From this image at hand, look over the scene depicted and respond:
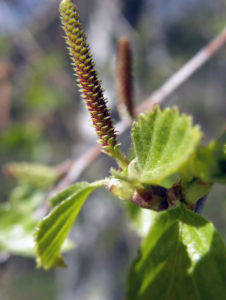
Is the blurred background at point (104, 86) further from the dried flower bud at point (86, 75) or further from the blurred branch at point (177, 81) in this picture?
the dried flower bud at point (86, 75)

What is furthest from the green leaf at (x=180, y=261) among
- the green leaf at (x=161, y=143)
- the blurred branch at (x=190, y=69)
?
the blurred branch at (x=190, y=69)

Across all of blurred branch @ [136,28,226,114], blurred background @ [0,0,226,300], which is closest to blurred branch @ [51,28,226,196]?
blurred branch @ [136,28,226,114]

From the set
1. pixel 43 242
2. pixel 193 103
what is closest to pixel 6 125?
pixel 43 242

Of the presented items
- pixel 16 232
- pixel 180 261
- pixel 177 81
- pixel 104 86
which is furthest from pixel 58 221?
pixel 104 86

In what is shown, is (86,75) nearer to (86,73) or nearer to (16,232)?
(86,73)

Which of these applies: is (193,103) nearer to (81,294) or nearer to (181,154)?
(81,294)

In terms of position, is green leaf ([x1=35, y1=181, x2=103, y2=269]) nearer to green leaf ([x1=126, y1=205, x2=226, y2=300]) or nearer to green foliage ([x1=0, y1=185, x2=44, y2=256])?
green leaf ([x1=126, y1=205, x2=226, y2=300])

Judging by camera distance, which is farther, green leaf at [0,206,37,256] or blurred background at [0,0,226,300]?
blurred background at [0,0,226,300]
